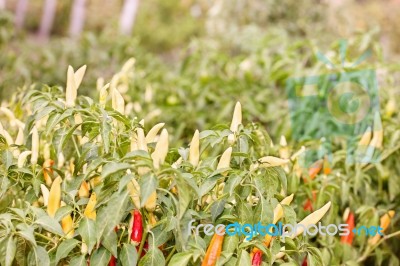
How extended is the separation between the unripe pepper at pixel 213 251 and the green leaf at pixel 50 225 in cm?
24

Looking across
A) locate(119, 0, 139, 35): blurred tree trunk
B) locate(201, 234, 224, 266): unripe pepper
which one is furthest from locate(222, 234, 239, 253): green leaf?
locate(119, 0, 139, 35): blurred tree trunk

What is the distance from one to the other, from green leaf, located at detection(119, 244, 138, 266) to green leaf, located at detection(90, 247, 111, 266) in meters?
0.02

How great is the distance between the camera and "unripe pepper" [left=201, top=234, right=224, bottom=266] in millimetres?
949

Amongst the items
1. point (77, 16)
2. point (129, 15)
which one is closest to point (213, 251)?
point (77, 16)

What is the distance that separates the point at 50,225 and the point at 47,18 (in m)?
9.66

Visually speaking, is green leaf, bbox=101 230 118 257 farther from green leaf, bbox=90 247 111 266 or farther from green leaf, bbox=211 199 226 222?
green leaf, bbox=211 199 226 222

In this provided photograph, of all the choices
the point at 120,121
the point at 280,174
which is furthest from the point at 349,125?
the point at 120,121

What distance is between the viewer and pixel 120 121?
1071 millimetres

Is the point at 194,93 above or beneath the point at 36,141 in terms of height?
beneath

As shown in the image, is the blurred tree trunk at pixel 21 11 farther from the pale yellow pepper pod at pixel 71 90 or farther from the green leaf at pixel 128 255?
the green leaf at pixel 128 255

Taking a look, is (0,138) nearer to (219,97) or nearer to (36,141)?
(36,141)

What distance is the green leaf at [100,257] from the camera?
3.04 feet

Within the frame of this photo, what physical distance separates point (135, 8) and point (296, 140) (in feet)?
27.8

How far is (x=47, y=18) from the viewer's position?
10008 mm
